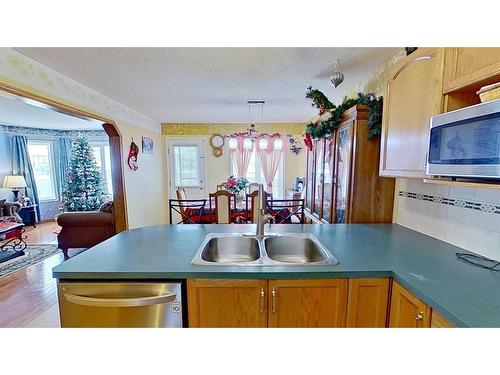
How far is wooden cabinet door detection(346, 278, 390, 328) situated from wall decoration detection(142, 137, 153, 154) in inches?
168

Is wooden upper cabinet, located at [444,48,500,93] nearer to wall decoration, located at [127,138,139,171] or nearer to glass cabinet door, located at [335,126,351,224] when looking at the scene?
glass cabinet door, located at [335,126,351,224]

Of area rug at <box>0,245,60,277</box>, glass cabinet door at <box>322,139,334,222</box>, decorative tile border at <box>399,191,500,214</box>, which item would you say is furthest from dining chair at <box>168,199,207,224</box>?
decorative tile border at <box>399,191,500,214</box>

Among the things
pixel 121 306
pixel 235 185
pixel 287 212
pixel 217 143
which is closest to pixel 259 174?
pixel 217 143

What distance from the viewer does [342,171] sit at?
7.26 feet

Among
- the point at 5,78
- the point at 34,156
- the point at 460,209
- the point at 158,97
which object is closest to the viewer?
the point at 460,209

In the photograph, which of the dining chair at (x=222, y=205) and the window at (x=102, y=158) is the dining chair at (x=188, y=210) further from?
the window at (x=102, y=158)

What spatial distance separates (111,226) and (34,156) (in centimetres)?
428

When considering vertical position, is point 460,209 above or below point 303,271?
above

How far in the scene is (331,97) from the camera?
329 cm

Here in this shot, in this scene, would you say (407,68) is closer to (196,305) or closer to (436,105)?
(436,105)

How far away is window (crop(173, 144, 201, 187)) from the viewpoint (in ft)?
17.4

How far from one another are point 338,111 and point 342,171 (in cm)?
58
